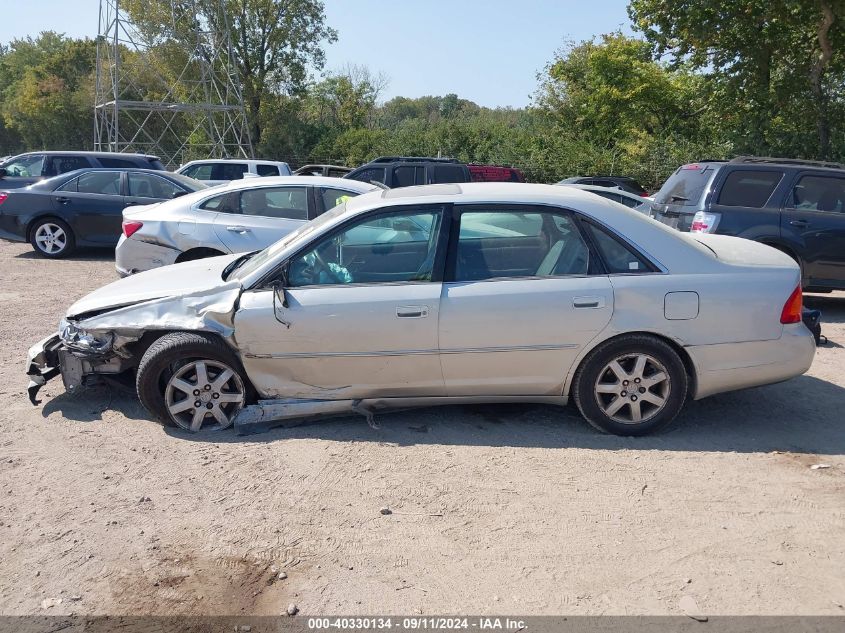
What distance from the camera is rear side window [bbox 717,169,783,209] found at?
900 centimetres

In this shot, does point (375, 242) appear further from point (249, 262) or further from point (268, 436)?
point (268, 436)

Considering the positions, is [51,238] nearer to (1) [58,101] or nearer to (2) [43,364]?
(2) [43,364]

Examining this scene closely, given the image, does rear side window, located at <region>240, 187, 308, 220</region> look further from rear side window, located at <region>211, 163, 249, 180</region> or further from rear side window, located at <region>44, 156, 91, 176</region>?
rear side window, located at <region>211, 163, 249, 180</region>

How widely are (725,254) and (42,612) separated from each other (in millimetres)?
4527

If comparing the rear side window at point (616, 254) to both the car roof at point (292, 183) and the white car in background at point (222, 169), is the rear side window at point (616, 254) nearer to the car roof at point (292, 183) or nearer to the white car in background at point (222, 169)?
the car roof at point (292, 183)

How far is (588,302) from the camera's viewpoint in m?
4.77

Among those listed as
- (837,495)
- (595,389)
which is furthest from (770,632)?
(595,389)

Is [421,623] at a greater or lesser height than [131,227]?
lesser

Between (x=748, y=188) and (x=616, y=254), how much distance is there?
4.99 m

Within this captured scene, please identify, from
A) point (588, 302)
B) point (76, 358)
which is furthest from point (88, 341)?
point (588, 302)

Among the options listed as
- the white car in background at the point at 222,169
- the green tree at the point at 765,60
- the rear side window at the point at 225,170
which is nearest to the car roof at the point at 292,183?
the white car in background at the point at 222,169

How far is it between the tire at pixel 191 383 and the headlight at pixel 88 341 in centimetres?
31

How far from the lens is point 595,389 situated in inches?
191

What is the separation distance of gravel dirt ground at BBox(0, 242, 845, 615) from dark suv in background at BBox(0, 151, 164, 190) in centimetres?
1110
